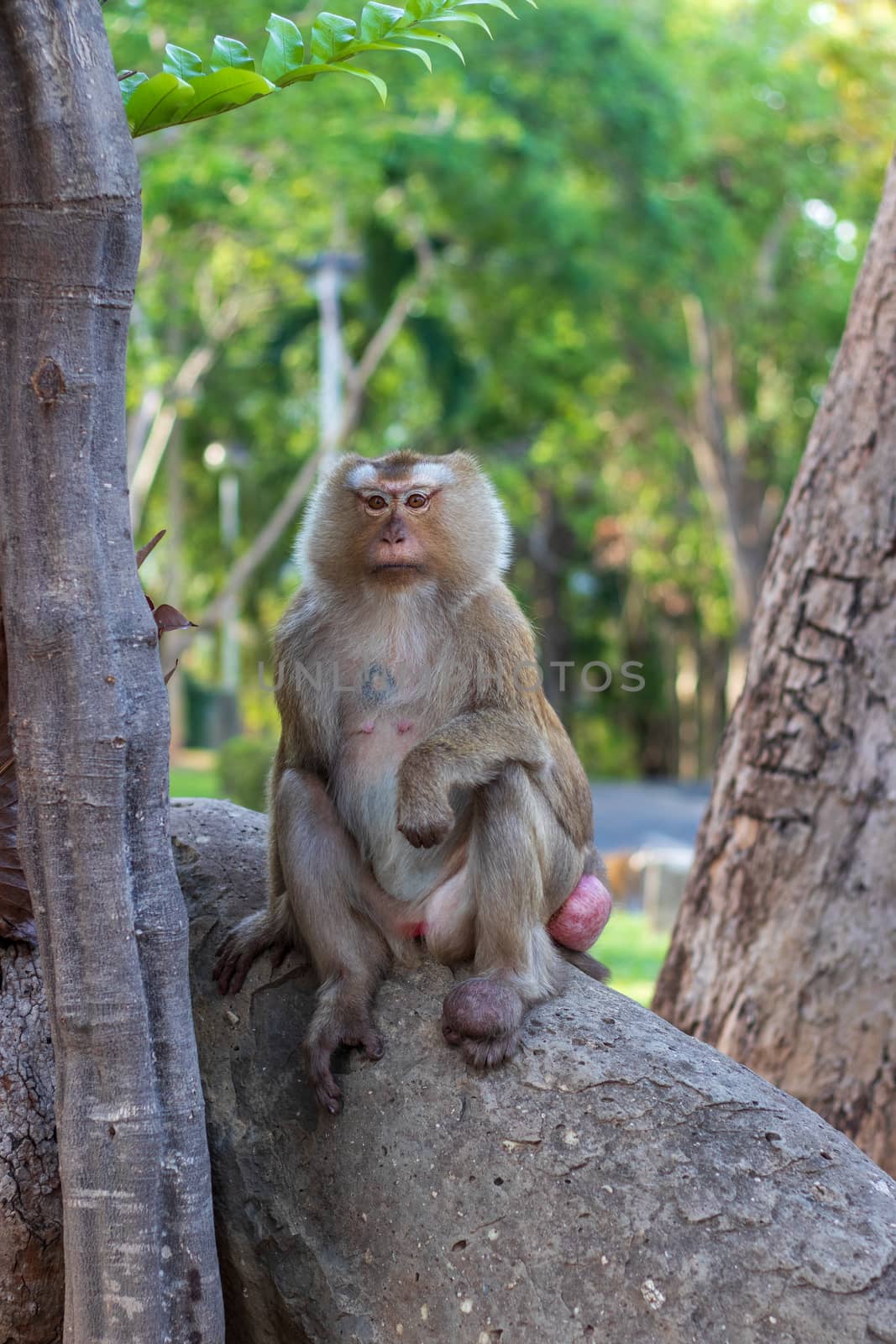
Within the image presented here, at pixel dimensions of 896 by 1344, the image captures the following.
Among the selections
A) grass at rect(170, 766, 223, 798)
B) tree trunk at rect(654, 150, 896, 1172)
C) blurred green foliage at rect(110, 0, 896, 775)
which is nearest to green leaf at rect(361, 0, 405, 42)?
tree trunk at rect(654, 150, 896, 1172)

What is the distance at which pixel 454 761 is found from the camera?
3240 millimetres

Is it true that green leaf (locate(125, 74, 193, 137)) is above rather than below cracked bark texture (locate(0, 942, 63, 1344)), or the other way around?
above

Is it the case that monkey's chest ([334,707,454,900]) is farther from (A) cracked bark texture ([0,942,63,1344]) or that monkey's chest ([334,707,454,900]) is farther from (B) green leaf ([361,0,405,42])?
(B) green leaf ([361,0,405,42])

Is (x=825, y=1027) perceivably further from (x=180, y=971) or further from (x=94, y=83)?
(x=94, y=83)

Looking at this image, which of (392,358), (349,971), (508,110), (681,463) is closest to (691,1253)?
(349,971)

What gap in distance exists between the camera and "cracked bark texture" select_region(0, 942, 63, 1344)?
301 centimetres

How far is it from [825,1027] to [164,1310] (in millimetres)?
2394

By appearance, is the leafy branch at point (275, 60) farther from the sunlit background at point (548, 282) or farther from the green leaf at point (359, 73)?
the sunlit background at point (548, 282)

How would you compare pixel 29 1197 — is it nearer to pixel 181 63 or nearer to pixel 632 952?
pixel 181 63

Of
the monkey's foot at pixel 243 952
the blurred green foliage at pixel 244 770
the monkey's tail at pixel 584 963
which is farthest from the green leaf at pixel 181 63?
the blurred green foliage at pixel 244 770

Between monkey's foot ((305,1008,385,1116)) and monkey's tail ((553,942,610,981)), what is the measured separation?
0.61 meters

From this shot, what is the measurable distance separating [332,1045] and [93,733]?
1.00 meters

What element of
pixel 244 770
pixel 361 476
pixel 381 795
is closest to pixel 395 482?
pixel 361 476

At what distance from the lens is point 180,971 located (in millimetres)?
2721
